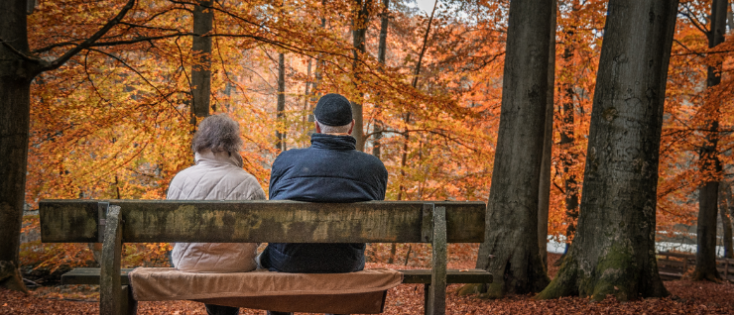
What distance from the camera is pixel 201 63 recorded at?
26.0 feet

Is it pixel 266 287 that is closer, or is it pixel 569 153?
pixel 266 287

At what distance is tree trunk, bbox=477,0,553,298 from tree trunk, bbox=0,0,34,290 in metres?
5.68

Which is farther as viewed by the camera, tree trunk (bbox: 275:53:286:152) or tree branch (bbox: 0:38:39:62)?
tree trunk (bbox: 275:53:286:152)

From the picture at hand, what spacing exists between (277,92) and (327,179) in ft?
33.1

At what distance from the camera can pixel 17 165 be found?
5.72m

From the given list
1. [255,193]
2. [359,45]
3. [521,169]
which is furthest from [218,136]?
[359,45]

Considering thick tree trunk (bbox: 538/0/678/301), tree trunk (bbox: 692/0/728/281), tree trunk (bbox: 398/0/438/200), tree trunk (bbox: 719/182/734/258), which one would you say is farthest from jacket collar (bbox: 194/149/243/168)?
tree trunk (bbox: 719/182/734/258)

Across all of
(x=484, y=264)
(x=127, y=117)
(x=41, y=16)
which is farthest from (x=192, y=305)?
(x=41, y=16)

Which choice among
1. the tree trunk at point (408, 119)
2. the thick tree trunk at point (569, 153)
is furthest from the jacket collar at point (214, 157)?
the thick tree trunk at point (569, 153)

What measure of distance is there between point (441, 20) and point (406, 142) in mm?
3855

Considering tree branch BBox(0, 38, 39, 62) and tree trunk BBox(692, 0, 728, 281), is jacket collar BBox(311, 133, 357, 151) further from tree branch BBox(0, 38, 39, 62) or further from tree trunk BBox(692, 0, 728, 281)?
tree trunk BBox(692, 0, 728, 281)

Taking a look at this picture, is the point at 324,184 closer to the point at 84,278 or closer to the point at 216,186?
the point at 216,186

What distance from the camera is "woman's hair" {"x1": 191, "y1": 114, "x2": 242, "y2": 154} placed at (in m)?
2.98

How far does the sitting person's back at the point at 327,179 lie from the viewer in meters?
2.72
